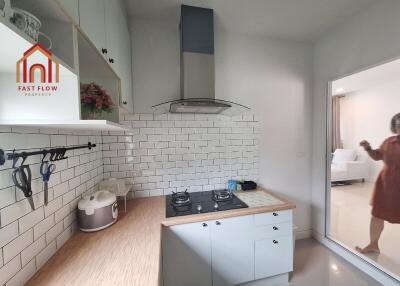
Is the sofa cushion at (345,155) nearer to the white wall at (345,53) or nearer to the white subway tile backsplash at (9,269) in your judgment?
the white wall at (345,53)

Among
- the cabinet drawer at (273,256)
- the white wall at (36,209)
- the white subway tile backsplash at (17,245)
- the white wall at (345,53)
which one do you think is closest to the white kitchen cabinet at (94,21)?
the white wall at (36,209)

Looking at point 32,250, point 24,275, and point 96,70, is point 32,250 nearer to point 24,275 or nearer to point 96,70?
point 24,275

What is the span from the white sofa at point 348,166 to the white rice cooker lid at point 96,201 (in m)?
3.58

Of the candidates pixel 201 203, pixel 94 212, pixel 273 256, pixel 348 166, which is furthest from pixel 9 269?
pixel 348 166

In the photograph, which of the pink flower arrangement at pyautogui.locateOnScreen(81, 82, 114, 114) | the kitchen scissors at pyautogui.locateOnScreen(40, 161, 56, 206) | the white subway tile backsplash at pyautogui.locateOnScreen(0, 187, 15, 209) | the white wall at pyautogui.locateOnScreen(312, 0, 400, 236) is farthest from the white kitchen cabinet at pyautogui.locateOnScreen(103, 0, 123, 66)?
the white wall at pyautogui.locateOnScreen(312, 0, 400, 236)

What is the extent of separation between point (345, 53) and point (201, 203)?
2097mm

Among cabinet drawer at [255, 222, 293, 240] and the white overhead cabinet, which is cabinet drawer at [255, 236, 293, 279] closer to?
cabinet drawer at [255, 222, 293, 240]

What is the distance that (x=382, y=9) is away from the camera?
1499 millimetres

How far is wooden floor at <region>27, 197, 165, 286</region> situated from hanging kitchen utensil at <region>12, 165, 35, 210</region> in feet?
1.17

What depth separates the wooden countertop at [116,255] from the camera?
75cm

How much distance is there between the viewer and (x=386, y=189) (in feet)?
5.63

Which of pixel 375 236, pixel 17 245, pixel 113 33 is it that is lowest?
pixel 375 236

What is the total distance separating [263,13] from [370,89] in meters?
2.42

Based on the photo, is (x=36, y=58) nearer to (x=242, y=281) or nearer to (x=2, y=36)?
(x=2, y=36)
